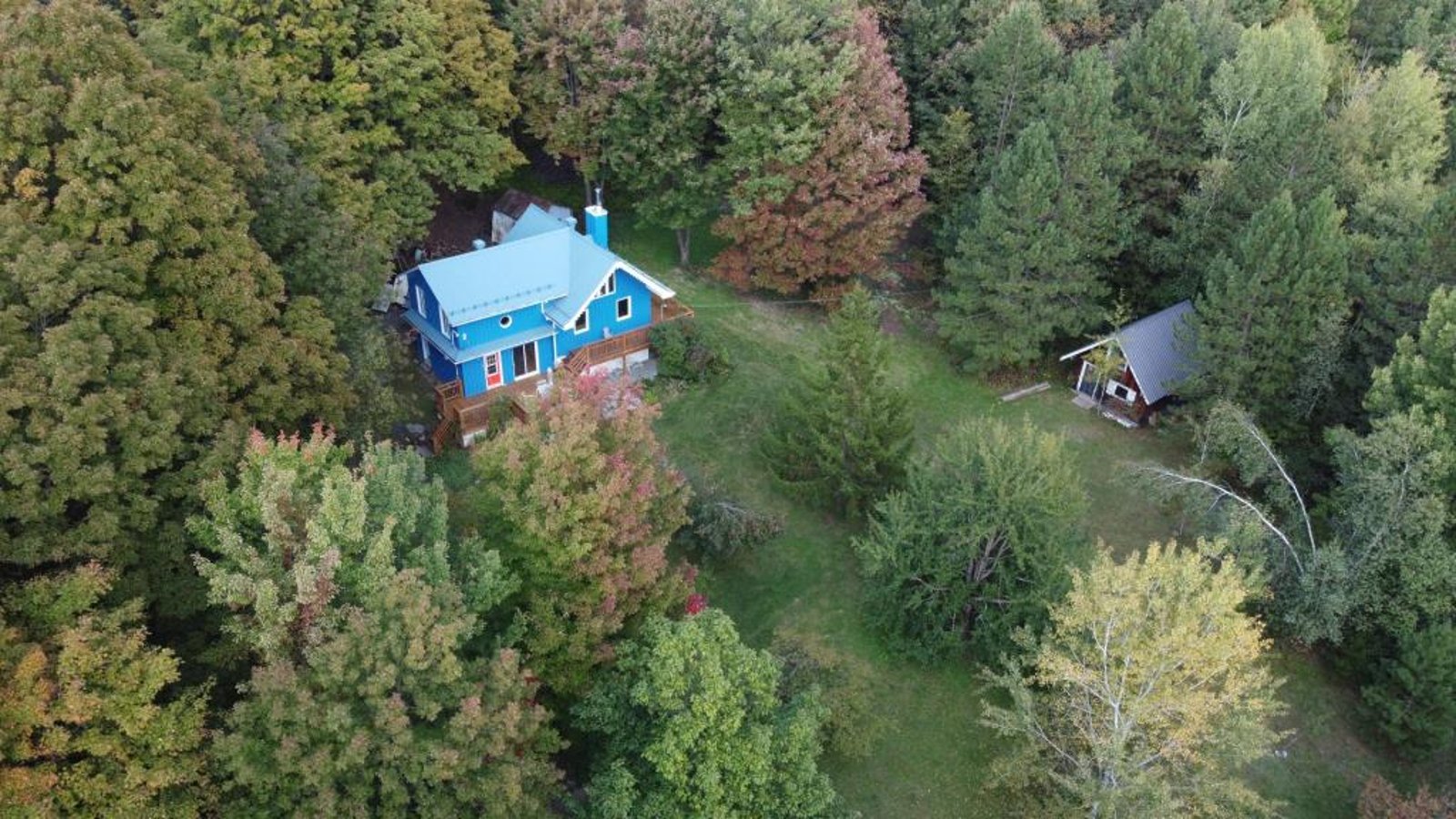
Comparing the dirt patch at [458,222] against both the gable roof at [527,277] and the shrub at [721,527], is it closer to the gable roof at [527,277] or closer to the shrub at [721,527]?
the gable roof at [527,277]

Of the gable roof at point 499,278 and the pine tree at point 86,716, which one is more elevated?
the gable roof at point 499,278

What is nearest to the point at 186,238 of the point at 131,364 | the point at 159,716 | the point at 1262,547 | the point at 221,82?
the point at 131,364

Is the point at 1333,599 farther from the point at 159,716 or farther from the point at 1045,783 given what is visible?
the point at 159,716

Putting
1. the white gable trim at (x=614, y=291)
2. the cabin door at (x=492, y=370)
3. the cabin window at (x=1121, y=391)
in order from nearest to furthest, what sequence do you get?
the cabin door at (x=492, y=370) < the white gable trim at (x=614, y=291) < the cabin window at (x=1121, y=391)

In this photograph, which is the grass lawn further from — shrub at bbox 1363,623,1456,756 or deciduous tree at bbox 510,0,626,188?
deciduous tree at bbox 510,0,626,188

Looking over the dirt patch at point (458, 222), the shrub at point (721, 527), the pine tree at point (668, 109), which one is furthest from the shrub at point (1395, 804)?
the dirt patch at point (458, 222)

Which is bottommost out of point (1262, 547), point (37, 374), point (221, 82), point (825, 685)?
point (825, 685)
